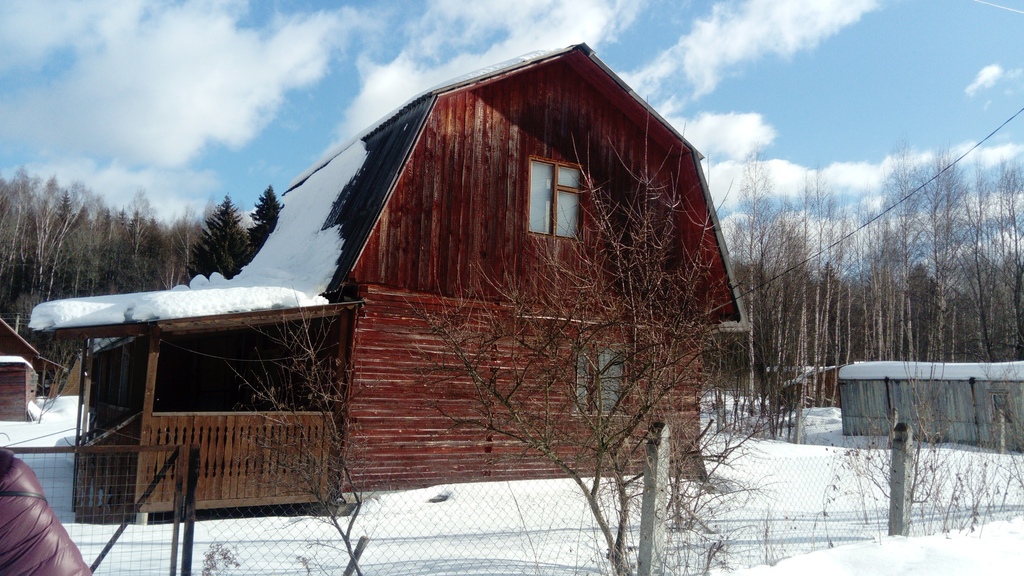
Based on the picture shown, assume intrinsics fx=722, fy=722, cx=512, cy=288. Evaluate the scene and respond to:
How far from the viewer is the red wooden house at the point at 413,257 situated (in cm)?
924

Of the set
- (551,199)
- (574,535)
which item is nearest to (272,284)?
(551,199)

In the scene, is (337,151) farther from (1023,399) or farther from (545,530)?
(1023,399)

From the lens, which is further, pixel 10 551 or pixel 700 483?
pixel 700 483

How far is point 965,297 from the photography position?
39375 millimetres

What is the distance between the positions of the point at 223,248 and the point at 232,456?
32.8m

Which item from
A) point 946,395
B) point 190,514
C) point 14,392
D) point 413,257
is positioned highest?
point 413,257

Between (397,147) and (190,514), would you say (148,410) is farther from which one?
(397,147)

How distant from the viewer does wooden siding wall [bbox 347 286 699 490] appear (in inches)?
409

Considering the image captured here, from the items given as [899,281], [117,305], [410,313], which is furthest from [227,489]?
[899,281]

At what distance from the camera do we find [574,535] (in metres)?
8.21

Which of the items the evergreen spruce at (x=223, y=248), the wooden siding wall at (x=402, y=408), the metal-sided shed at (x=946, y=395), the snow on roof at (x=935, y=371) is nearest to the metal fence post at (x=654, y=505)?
the wooden siding wall at (x=402, y=408)

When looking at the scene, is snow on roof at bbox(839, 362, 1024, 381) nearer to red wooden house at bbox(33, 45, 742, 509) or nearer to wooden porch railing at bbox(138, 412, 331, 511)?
red wooden house at bbox(33, 45, 742, 509)

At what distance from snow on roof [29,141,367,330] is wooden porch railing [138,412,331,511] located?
1.40 metres

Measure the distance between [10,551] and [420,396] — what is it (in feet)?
24.9
